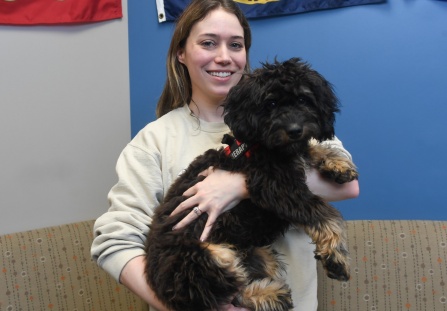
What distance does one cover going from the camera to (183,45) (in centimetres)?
226

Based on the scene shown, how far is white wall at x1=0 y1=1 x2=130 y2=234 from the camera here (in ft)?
9.35

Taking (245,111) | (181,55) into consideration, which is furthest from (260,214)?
(181,55)

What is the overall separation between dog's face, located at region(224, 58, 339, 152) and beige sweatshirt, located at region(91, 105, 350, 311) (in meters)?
0.36

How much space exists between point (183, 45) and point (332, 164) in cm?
103

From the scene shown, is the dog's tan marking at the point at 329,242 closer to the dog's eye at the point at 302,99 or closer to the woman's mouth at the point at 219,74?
the dog's eye at the point at 302,99

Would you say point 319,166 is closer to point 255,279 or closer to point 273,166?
point 273,166

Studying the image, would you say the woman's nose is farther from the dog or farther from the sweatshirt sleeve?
the sweatshirt sleeve

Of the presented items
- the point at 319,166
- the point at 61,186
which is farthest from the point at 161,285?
the point at 61,186

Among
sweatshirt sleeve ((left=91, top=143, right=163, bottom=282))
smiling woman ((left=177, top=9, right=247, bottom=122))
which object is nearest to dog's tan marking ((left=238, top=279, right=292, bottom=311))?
sweatshirt sleeve ((left=91, top=143, right=163, bottom=282))

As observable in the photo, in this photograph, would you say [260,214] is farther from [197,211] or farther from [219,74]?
[219,74]

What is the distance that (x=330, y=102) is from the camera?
173 cm

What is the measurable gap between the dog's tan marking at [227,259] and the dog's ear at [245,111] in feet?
1.40

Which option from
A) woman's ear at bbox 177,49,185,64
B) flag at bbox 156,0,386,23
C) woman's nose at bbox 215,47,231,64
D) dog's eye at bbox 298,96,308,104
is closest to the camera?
dog's eye at bbox 298,96,308,104

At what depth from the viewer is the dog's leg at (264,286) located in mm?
1625
